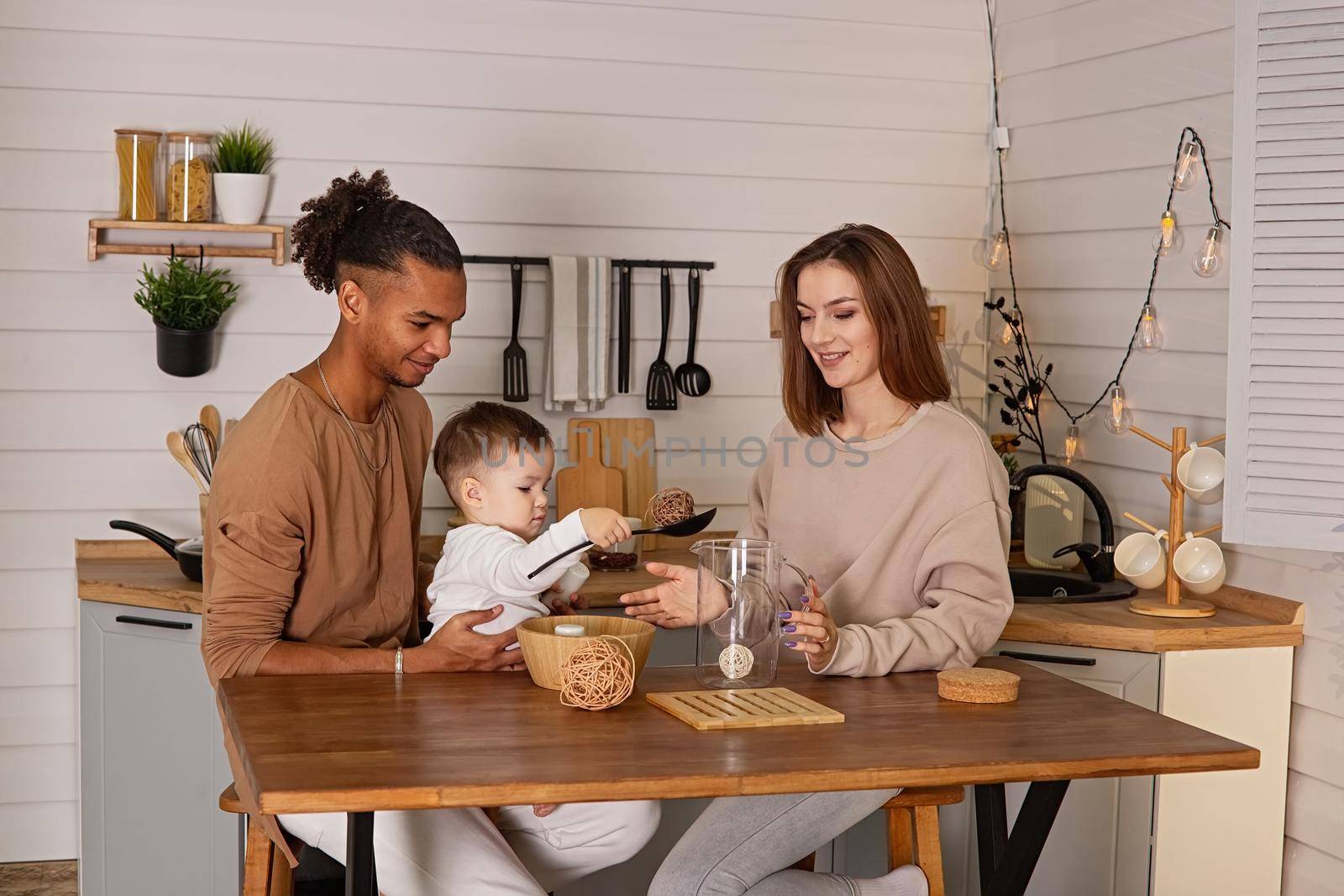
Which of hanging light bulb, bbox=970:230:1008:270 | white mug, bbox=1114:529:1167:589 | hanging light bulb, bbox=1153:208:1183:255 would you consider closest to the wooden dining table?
white mug, bbox=1114:529:1167:589

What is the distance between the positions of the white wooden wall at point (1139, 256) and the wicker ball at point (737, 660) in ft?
4.75

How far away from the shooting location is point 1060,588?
3.36m

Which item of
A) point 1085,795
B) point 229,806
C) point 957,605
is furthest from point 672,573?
point 1085,795

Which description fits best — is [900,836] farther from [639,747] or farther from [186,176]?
[186,176]

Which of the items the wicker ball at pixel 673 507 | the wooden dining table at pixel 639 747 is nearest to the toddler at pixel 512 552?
the wooden dining table at pixel 639 747

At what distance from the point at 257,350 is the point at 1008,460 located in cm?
207

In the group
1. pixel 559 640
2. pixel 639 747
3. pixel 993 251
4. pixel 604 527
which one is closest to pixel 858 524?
pixel 604 527

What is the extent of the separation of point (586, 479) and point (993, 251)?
1350 mm

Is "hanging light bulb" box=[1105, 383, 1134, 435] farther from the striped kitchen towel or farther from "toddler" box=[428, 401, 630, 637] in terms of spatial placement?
"toddler" box=[428, 401, 630, 637]

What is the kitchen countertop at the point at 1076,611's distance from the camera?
2832 mm

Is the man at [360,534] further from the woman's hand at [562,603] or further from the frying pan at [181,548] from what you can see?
the frying pan at [181,548]

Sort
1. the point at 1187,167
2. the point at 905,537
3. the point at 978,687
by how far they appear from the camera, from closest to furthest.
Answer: the point at 978,687 → the point at 905,537 → the point at 1187,167

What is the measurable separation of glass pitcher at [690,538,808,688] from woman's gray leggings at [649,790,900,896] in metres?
0.28

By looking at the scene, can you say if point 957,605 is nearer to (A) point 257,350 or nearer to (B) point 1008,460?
(B) point 1008,460
